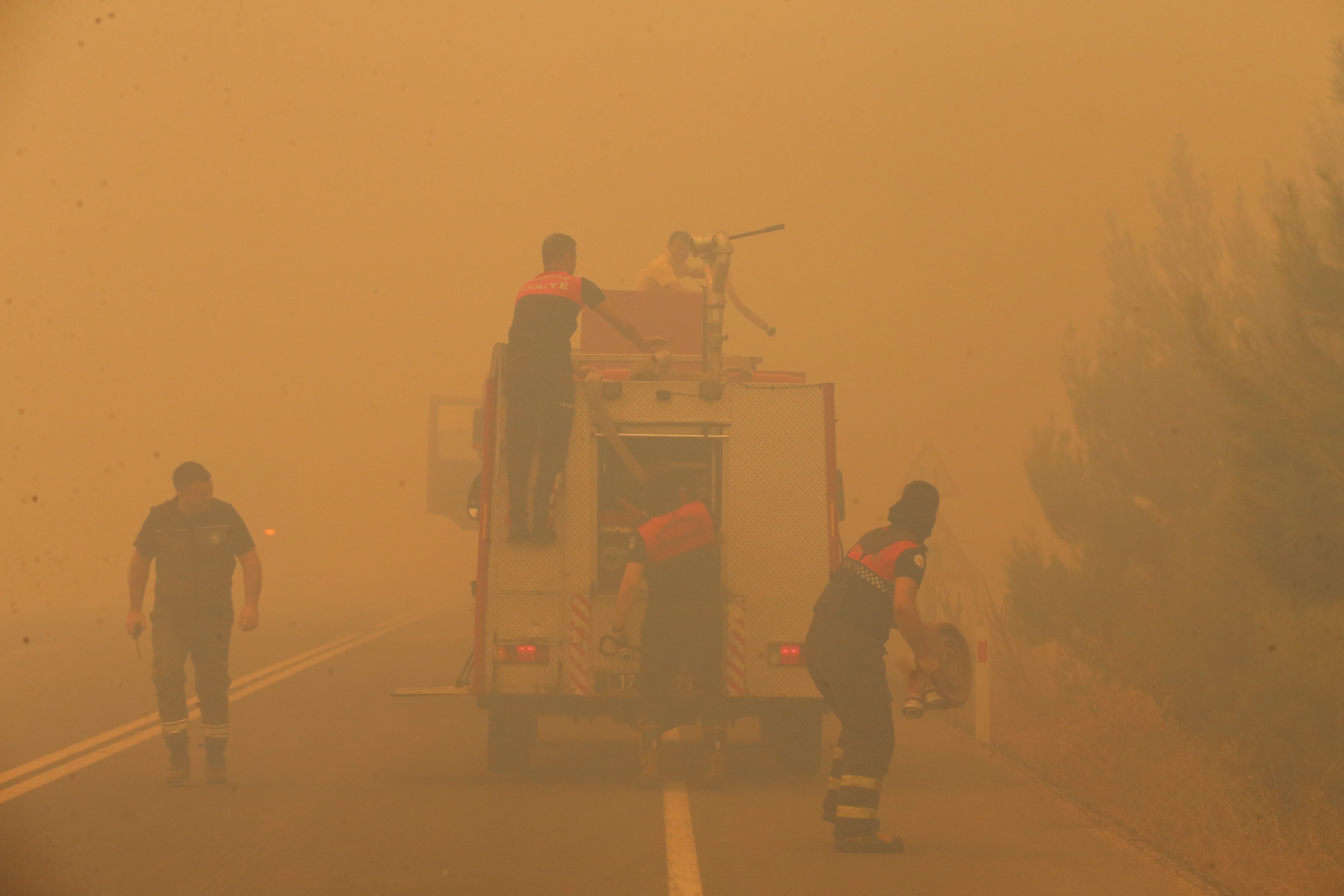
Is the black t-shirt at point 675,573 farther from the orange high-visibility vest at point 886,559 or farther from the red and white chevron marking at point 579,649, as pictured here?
the orange high-visibility vest at point 886,559

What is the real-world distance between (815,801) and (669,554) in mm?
1764

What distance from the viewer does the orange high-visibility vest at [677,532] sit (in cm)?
961

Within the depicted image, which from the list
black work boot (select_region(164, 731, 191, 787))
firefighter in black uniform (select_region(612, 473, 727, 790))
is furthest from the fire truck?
black work boot (select_region(164, 731, 191, 787))

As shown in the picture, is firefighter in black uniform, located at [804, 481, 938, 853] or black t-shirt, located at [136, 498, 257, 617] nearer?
firefighter in black uniform, located at [804, 481, 938, 853]

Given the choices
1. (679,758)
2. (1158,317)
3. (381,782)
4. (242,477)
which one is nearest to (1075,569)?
(1158,317)

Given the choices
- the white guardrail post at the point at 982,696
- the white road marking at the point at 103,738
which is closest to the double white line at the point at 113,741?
the white road marking at the point at 103,738

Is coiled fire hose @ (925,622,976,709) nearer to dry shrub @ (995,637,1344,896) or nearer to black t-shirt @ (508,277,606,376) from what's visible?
dry shrub @ (995,637,1344,896)

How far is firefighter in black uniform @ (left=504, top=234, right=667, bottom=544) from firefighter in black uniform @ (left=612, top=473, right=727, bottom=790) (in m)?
0.66

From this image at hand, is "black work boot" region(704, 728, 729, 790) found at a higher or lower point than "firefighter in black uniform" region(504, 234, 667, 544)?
lower

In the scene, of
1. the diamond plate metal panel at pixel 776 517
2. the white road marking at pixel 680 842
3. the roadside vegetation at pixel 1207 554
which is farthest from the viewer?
the diamond plate metal panel at pixel 776 517

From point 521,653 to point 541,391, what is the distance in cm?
169

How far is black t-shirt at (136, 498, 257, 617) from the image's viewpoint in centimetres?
968

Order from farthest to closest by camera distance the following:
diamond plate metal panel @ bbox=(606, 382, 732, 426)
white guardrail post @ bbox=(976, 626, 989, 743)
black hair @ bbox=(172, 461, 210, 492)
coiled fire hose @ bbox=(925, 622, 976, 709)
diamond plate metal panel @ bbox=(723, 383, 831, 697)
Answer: white guardrail post @ bbox=(976, 626, 989, 743) → diamond plate metal panel @ bbox=(606, 382, 732, 426) → diamond plate metal panel @ bbox=(723, 383, 831, 697) → black hair @ bbox=(172, 461, 210, 492) → coiled fire hose @ bbox=(925, 622, 976, 709)

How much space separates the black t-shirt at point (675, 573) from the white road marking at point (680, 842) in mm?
1229
